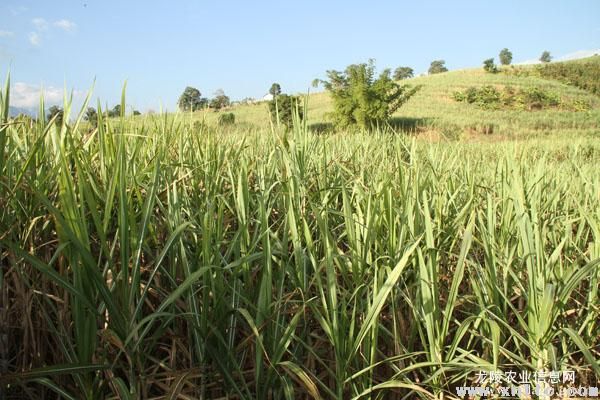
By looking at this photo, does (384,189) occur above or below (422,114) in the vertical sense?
below

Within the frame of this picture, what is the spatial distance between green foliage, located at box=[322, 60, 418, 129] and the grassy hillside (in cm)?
99

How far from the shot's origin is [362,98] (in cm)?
1812

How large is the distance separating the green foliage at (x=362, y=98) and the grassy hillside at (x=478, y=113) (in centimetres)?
99

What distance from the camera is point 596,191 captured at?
1834mm

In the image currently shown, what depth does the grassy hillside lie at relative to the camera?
1869 cm

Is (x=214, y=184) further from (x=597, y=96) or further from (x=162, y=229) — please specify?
(x=597, y=96)

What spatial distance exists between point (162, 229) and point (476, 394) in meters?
0.97

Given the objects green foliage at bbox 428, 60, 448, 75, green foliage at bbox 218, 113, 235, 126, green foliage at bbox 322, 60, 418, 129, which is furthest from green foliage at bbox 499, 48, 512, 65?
green foliage at bbox 218, 113, 235, 126

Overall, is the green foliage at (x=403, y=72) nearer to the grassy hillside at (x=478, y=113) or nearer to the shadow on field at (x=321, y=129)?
the grassy hillside at (x=478, y=113)

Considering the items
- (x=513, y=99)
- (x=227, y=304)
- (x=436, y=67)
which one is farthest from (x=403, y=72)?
(x=227, y=304)

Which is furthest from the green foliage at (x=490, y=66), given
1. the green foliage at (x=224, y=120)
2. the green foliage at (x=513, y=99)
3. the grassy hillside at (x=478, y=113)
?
the green foliage at (x=224, y=120)

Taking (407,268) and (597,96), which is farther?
(597,96)

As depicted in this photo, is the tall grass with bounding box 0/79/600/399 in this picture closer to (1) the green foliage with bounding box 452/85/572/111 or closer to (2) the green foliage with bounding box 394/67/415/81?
(1) the green foliage with bounding box 452/85/572/111

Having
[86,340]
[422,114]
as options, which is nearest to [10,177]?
[86,340]
